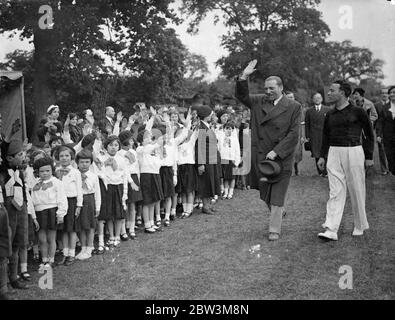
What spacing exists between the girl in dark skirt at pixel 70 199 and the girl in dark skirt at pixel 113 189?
595 millimetres

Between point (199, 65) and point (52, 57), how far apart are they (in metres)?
38.7

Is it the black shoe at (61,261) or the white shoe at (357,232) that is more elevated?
the white shoe at (357,232)

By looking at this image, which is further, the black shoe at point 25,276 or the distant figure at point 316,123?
the distant figure at point 316,123

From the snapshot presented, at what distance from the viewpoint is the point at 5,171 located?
5297 mm

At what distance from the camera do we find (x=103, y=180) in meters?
6.88

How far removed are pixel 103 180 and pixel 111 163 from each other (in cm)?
27

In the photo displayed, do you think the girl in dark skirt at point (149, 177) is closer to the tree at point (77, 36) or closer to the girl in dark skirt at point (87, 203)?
the girl in dark skirt at point (87, 203)

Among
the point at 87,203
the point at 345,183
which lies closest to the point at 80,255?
the point at 87,203

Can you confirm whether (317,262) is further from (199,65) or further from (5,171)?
(199,65)

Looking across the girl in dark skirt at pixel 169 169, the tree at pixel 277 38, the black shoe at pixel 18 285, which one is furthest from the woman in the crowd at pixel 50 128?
the tree at pixel 277 38

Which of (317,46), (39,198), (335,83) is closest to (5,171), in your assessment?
(39,198)

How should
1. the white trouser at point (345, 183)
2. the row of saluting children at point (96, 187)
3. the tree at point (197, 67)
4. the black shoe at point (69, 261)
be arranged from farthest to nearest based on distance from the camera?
the tree at point (197, 67) → the white trouser at point (345, 183) → the black shoe at point (69, 261) → the row of saluting children at point (96, 187)

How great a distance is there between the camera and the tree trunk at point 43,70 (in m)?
17.0

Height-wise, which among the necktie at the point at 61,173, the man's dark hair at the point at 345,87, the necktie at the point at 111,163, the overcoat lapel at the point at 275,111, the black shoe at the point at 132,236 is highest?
the man's dark hair at the point at 345,87
